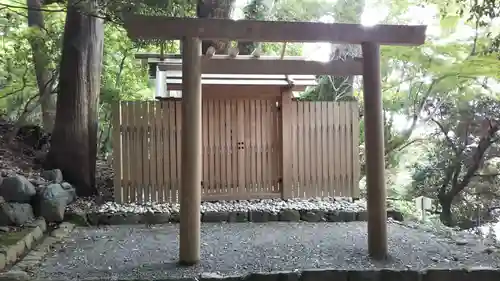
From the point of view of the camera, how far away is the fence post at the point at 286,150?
7.92 metres

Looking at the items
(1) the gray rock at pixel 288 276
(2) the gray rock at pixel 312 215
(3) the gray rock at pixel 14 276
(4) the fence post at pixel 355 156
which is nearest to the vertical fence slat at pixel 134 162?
(2) the gray rock at pixel 312 215

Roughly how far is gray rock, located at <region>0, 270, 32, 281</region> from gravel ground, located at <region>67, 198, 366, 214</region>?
9.78 ft

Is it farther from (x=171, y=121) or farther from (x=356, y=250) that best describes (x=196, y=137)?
(x=171, y=121)

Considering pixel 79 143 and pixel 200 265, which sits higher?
pixel 79 143

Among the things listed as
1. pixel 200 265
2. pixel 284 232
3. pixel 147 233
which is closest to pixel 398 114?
pixel 284 232

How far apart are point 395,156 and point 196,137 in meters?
7.40

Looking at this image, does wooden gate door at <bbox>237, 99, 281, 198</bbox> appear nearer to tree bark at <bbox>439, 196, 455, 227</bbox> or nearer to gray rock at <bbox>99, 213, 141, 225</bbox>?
gray rock at <bbox>99, 213, 141, 225</bbox>

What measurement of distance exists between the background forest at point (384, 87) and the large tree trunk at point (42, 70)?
0.08 ft

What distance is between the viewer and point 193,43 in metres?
4.58

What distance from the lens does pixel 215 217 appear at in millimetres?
7055

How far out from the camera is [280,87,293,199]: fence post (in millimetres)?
7922

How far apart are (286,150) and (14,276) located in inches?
197

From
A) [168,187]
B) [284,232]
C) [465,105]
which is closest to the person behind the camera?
[284,232]

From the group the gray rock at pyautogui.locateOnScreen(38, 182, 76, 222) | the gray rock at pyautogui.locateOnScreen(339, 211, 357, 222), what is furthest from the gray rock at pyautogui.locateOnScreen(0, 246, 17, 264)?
the gray rock at pyautogui.locateOnScreen(339, 211, 357, 222)
